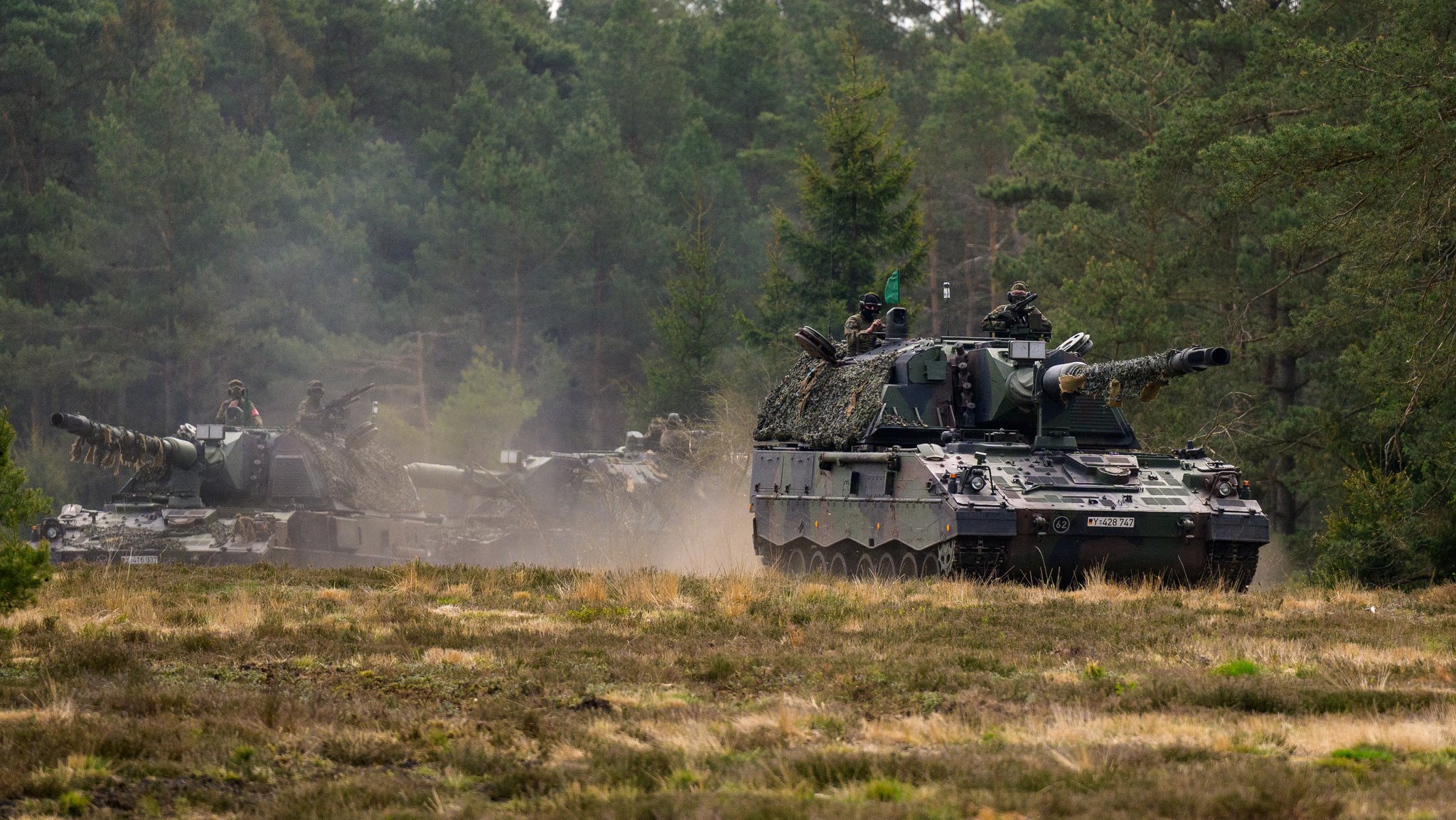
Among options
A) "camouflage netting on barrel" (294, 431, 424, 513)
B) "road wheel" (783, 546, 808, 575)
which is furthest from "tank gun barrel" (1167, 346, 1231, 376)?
"camouflage netting on barrel" (294, 431, 424, 513)

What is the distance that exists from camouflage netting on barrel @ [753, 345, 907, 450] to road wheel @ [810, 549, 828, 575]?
120cm

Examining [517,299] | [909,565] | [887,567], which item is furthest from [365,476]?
[517,299]

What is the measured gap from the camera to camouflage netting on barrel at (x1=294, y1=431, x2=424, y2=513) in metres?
26.4

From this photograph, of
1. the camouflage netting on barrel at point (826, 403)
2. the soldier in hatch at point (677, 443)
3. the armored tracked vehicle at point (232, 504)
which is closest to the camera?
the camouflage netting on barrel at point (826, 403)

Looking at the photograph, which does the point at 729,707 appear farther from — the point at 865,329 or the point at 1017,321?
the point at 865,329

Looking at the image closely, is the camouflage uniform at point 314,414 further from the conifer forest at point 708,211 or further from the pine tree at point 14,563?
the pine tree at point 14,563

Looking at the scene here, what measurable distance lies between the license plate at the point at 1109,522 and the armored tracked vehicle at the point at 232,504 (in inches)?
476

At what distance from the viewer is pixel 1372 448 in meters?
26.9

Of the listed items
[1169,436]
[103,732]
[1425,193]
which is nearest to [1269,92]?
[1169,436]

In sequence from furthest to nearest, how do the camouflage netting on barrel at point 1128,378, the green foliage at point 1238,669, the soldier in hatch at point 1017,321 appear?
the soldier in hatch at point 1017,321, the camouflage netting on barrel at point 1128,378, the green foliage at point 1238,669

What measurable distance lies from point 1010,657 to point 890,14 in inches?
2292

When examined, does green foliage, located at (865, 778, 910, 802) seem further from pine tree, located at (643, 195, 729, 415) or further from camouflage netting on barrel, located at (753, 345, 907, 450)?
pine tree, located at (643, 195, 729, 415)

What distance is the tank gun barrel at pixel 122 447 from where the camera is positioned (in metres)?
22.5

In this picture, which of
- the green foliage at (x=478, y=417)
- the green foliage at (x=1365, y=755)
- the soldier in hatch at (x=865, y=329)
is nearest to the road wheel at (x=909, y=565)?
the soldier in hatch at (x=865, y=329)
